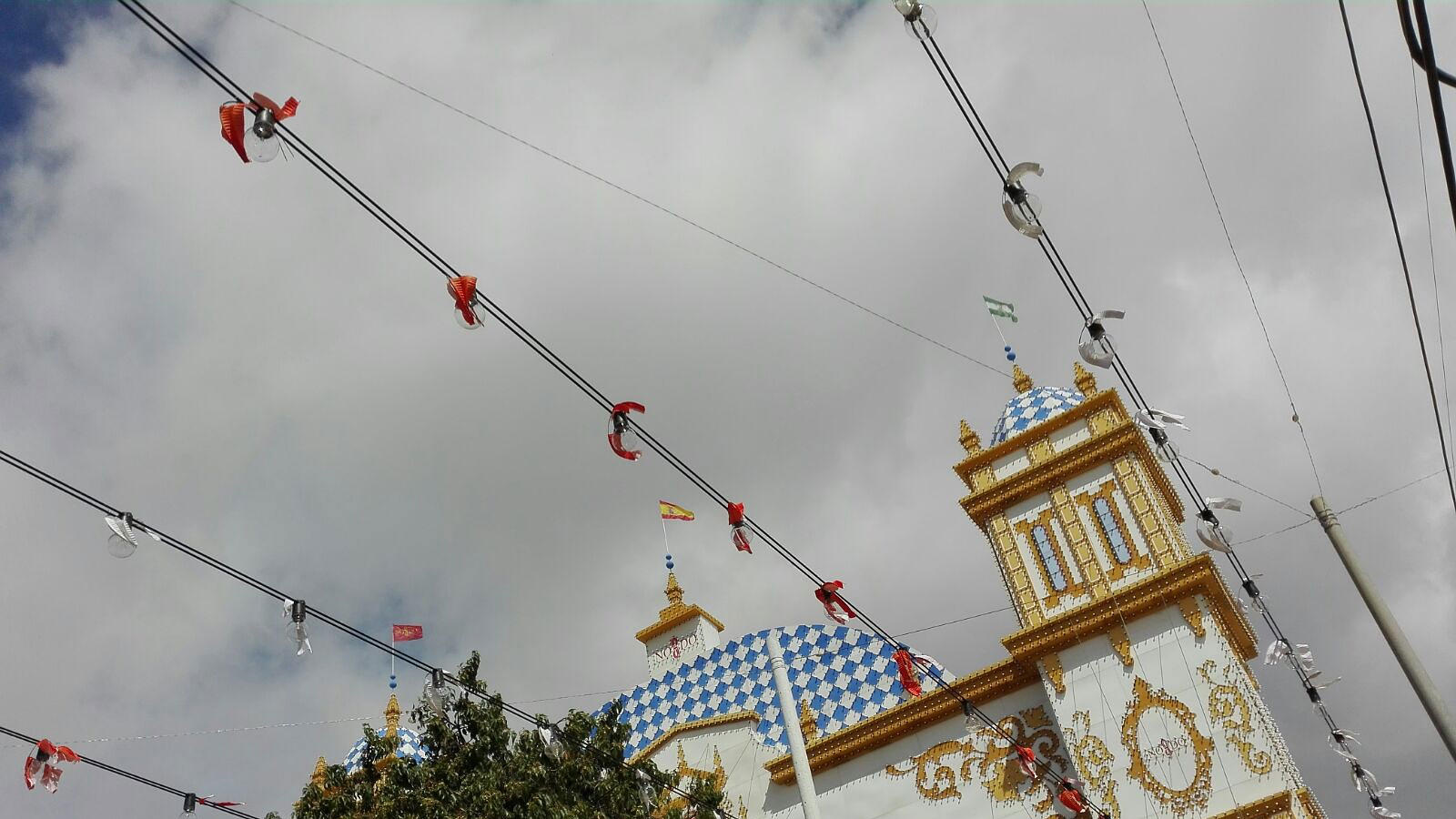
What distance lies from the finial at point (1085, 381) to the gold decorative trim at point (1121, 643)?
4542 millimetres

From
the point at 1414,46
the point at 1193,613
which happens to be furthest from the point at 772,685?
the point at 1414,46

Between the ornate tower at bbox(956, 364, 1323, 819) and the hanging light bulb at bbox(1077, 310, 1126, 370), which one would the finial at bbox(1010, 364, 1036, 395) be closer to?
the ornate tower at bbox(956, 364, 1323, 819)

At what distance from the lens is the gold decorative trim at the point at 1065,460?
17.9m

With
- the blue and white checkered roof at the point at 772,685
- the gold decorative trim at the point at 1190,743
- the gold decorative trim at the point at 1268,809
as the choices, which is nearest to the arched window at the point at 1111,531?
the gold decorative trim at the point at 1190,743

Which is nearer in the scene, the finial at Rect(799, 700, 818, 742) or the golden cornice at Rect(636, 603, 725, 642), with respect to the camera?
the finial at Rect(799, 700, 818, 742)

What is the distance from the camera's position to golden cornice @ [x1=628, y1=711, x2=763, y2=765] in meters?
20.1

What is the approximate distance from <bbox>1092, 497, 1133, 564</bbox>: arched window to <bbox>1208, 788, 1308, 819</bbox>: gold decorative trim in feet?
14.0

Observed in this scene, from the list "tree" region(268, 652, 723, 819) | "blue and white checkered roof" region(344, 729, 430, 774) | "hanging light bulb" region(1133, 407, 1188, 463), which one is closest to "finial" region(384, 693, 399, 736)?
"blue and white checkered roof" region(344, 729, 430, 774)

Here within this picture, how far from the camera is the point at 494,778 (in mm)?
13562

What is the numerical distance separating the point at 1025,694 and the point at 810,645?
4.63 metres

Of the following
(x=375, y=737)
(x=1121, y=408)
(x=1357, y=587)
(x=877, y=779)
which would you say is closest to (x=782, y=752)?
(x=877, y=779)

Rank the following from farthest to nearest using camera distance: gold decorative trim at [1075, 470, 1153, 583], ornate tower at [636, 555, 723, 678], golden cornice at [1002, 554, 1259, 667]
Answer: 1. ornate tower at [636, 555, 723, 678]
2. gold decorative trim at [1075, 470, 1153, 583]
3. golden cornice at [1002, 554, 1259, 667]

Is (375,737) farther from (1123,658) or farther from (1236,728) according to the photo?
(1236,728)

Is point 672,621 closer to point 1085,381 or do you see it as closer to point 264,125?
point 1085,381
